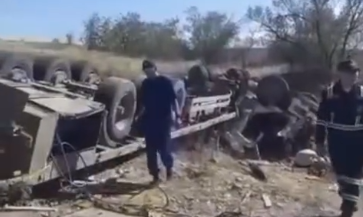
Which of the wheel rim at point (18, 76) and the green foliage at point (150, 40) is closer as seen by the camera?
the wheel rim at point (18, 76)

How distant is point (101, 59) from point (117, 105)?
10.4m

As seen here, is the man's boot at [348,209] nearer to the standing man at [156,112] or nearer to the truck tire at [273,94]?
the standing man at [156,112]

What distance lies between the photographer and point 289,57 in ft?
126

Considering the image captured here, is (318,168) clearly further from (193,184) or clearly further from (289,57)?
(289,57)

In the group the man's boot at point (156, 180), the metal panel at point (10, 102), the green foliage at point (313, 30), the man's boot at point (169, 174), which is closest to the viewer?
the metal panel at point (10, 102)

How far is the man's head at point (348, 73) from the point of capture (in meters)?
6.61

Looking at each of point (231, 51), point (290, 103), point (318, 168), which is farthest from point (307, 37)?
point (318, 168)

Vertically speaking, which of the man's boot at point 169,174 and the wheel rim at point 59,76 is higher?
the wheel rim at point 59,76

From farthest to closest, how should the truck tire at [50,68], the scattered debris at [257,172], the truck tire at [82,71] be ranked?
the truck tire at [82,71], the truck tire at [50,68], the scattered debris at [257,172]

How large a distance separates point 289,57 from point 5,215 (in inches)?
1318

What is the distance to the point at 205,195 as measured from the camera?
323 inches

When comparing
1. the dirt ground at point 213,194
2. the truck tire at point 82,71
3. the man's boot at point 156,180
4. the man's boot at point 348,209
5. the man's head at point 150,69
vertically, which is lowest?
the dirt ground at point 213,194

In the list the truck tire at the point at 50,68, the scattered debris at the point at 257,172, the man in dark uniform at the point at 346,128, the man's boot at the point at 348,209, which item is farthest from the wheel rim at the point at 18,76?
the man's boot at the point at 348,209

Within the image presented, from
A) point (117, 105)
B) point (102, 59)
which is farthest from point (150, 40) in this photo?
point (117, 105)
